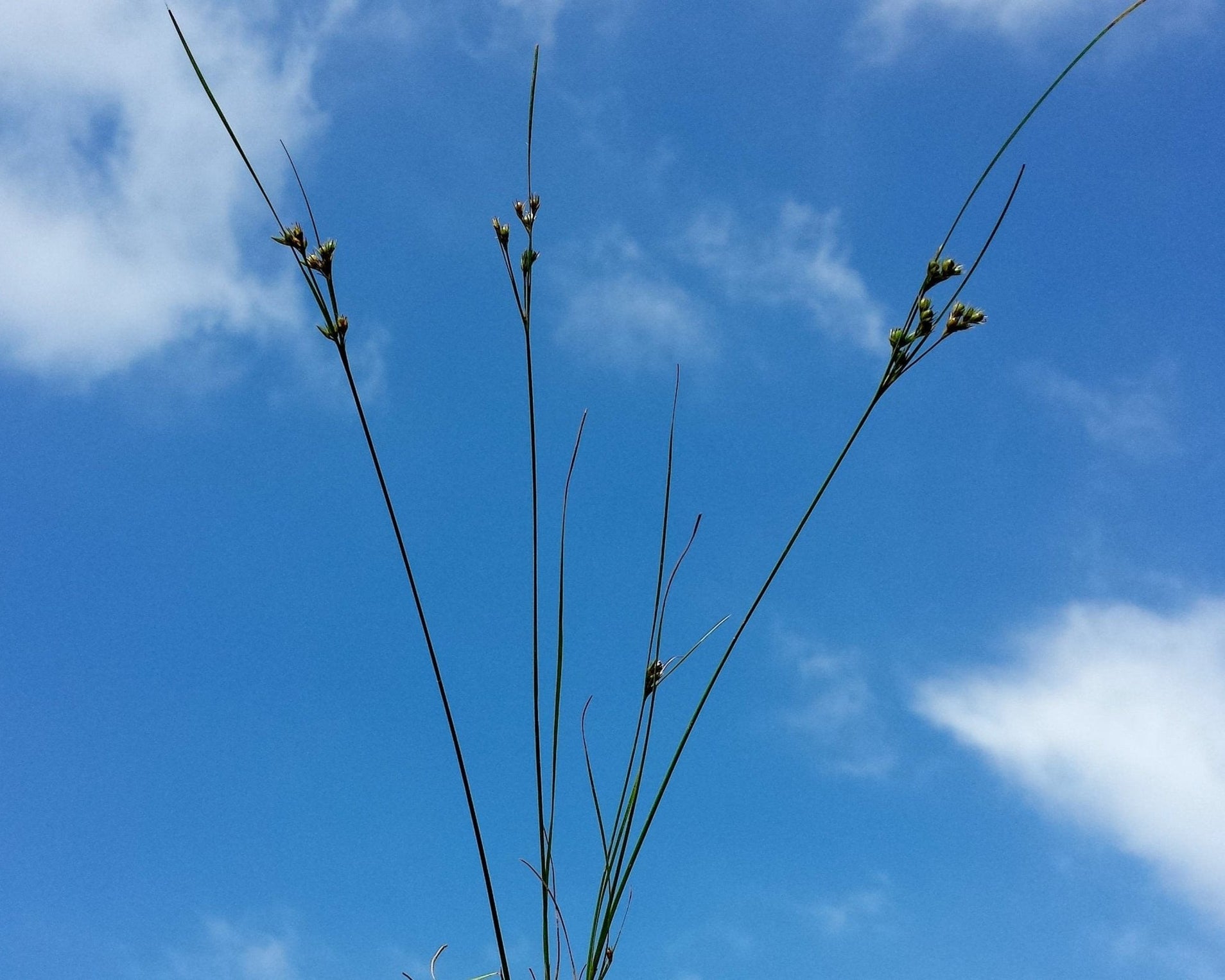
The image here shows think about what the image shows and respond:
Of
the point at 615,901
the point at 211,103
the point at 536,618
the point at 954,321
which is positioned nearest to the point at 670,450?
the point at 536,618

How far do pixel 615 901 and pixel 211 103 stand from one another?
4.13ft

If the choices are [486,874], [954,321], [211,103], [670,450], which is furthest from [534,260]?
[486,874]

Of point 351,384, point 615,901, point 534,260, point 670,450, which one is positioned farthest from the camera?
point 670,450

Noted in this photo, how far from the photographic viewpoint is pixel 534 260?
5.27 ft

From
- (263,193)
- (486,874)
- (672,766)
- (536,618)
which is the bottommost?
(486,874)

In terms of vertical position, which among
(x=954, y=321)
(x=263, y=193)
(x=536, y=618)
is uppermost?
(x=954, y=321)

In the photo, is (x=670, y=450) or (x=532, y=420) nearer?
(x=532, y=420)

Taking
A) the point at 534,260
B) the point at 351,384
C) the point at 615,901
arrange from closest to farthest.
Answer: the point at 351,384
the point at 615,901
the point at 534,260

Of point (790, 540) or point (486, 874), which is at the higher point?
point (790, 540)

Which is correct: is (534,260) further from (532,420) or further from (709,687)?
(709,687)

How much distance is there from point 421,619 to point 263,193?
631 millimetres

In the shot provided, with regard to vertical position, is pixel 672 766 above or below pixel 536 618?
below

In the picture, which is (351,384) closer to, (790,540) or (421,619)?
(421,619)

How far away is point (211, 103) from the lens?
1.40 m
